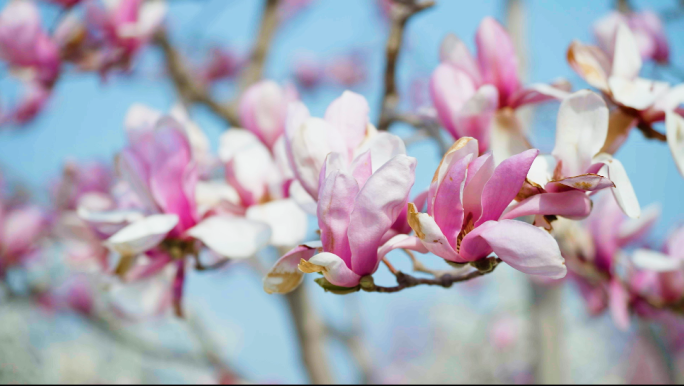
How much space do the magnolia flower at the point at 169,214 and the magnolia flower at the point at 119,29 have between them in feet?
1.57

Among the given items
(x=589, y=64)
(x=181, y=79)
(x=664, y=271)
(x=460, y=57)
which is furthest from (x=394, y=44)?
(x=181, y=79)

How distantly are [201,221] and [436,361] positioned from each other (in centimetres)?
497

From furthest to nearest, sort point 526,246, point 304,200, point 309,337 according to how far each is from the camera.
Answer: point 309,337 < point 304,200 < point 526,246

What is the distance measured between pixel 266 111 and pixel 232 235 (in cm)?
23

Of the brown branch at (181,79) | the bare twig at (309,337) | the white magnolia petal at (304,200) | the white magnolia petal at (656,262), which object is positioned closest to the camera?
the white magnolia petal at (304,200)

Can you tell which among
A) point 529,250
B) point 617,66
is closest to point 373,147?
point 529,250

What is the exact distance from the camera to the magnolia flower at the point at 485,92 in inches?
17.7

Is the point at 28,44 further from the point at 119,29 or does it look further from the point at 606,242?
the point at 606,242

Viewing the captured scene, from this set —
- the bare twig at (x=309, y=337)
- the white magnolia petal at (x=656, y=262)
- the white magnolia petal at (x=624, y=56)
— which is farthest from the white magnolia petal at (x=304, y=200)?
the bare twig at (x=309, y=337)

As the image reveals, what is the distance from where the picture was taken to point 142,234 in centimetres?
44

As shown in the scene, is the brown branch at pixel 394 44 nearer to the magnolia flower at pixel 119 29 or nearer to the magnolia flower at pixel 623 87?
Answer: the magnolia flower at pixel 623 87

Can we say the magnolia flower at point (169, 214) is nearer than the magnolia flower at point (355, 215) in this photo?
No

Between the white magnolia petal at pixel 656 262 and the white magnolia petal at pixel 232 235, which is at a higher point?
the white magnolia petal at pixel 232 235

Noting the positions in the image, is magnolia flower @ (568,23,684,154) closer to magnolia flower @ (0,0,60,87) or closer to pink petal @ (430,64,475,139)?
pink petal @ (430,64,475,139)
